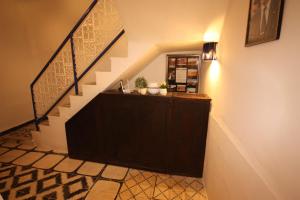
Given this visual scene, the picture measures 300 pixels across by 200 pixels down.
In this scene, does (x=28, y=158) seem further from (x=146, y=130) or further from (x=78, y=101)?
(x=146, y=130)

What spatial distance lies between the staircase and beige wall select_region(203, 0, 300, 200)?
1.41 m

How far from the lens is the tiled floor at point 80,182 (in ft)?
6.56

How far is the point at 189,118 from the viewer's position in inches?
84.2

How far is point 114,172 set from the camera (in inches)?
95.3

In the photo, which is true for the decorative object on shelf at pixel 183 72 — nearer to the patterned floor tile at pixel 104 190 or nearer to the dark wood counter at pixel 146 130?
the dark wood counter at pixel 146 130

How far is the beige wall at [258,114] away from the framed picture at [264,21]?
1.4 inches

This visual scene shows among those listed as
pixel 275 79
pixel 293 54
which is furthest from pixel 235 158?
pixel 293 54

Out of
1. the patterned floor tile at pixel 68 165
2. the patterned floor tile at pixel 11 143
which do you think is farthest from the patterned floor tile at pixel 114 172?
the patterned floor tile at pixel 11 143

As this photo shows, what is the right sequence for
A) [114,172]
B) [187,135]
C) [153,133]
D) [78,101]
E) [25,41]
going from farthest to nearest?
[25,41] < [78,101] < [114,172] < [153,133] < [187,135]

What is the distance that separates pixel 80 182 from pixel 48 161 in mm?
926

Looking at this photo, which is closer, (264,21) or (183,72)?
(264,21)

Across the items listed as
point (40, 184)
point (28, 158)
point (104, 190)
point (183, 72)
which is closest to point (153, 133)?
point (104, 190)

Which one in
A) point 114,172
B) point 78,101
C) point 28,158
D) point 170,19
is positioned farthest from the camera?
point 28,158

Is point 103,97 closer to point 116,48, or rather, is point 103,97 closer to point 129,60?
point 129,60
